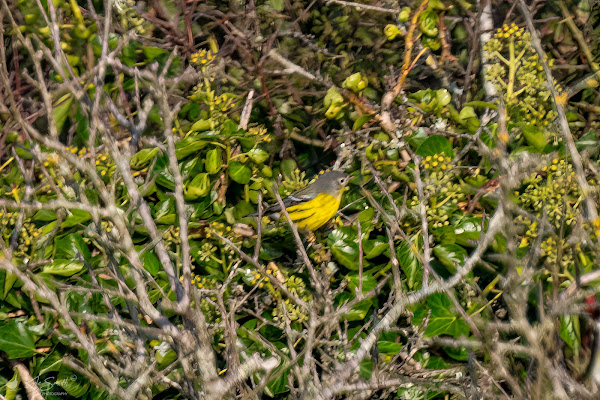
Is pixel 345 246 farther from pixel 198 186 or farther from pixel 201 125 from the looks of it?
pixel 201 125

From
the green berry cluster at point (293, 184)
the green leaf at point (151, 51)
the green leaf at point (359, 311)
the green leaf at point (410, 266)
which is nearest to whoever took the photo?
the green leaf at point (410, 266)

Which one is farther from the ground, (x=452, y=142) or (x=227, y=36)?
(x=227, y=36)

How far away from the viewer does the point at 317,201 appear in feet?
10.3

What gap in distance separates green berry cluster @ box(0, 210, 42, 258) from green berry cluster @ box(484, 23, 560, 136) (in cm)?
229

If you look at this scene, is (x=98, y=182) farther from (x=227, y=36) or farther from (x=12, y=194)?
(x=227, y=36)

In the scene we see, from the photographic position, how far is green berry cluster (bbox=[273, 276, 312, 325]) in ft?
9.00

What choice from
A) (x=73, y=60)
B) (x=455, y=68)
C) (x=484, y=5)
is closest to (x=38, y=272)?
(x=73, y=60)

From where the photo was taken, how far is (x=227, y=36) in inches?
133

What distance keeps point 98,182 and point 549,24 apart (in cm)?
263

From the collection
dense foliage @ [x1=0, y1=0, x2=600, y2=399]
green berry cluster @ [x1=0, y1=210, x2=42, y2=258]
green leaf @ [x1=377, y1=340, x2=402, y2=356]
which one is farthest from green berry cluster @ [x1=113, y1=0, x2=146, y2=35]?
green leaf @ [x1=377, y1=340, x2=402, y2=356]

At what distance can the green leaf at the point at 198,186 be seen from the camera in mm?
2878

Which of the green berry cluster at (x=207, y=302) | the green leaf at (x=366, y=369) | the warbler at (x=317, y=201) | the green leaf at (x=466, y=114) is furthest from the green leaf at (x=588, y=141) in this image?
the green berry cluster at (x=207, y=302)

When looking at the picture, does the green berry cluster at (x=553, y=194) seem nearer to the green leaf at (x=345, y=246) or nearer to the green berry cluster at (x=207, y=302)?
the green leaf at (x=345, y=246)

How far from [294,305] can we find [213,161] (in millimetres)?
781
